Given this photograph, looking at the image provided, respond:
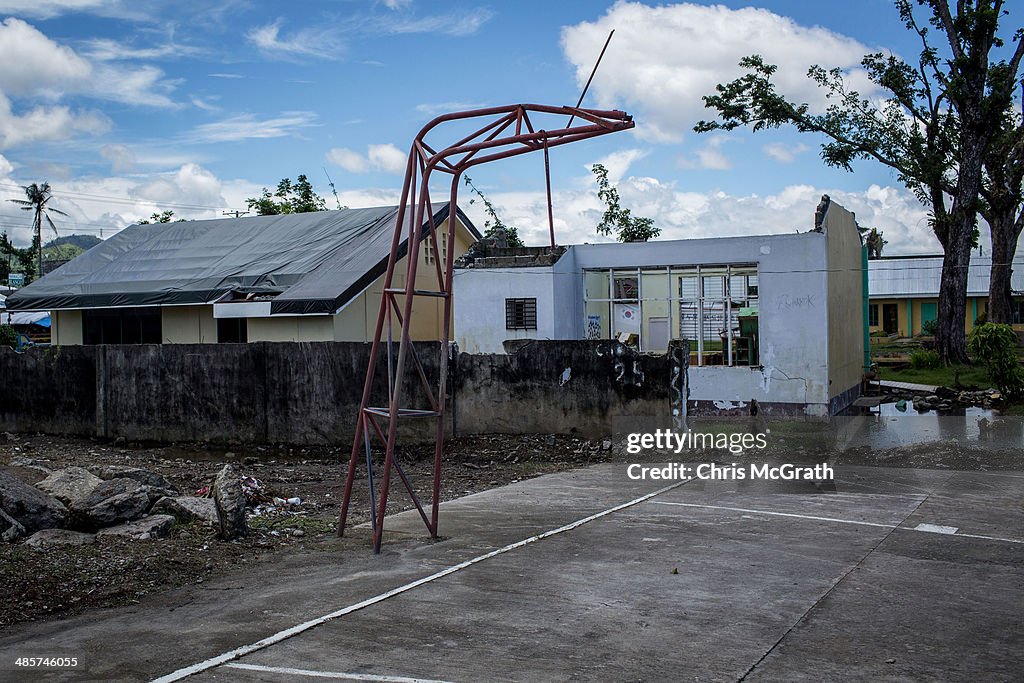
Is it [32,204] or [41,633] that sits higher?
[32,204]

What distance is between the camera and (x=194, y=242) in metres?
26.8

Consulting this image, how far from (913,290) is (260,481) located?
4307 cm

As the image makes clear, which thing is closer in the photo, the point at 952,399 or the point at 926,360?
the point at 952,399

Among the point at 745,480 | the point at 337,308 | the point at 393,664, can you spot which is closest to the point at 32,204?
the point at 337,308

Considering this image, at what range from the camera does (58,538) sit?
26.6ft

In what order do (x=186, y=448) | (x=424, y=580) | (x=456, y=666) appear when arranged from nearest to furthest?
(x=456, y=666)
(x=424, y=580)
(x=186, y=448)

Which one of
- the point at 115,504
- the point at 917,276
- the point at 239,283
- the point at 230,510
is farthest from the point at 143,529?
the point at 917,276

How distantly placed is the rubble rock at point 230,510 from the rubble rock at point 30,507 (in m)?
1.38

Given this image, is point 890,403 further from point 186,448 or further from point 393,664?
point 393,664

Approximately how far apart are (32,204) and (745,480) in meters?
54.8

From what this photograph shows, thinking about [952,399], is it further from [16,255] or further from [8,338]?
[16,255]

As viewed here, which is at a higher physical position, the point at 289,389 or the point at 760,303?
the point at 760,303

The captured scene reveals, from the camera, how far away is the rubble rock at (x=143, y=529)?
830cm

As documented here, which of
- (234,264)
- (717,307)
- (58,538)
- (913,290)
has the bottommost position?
(58,538)
